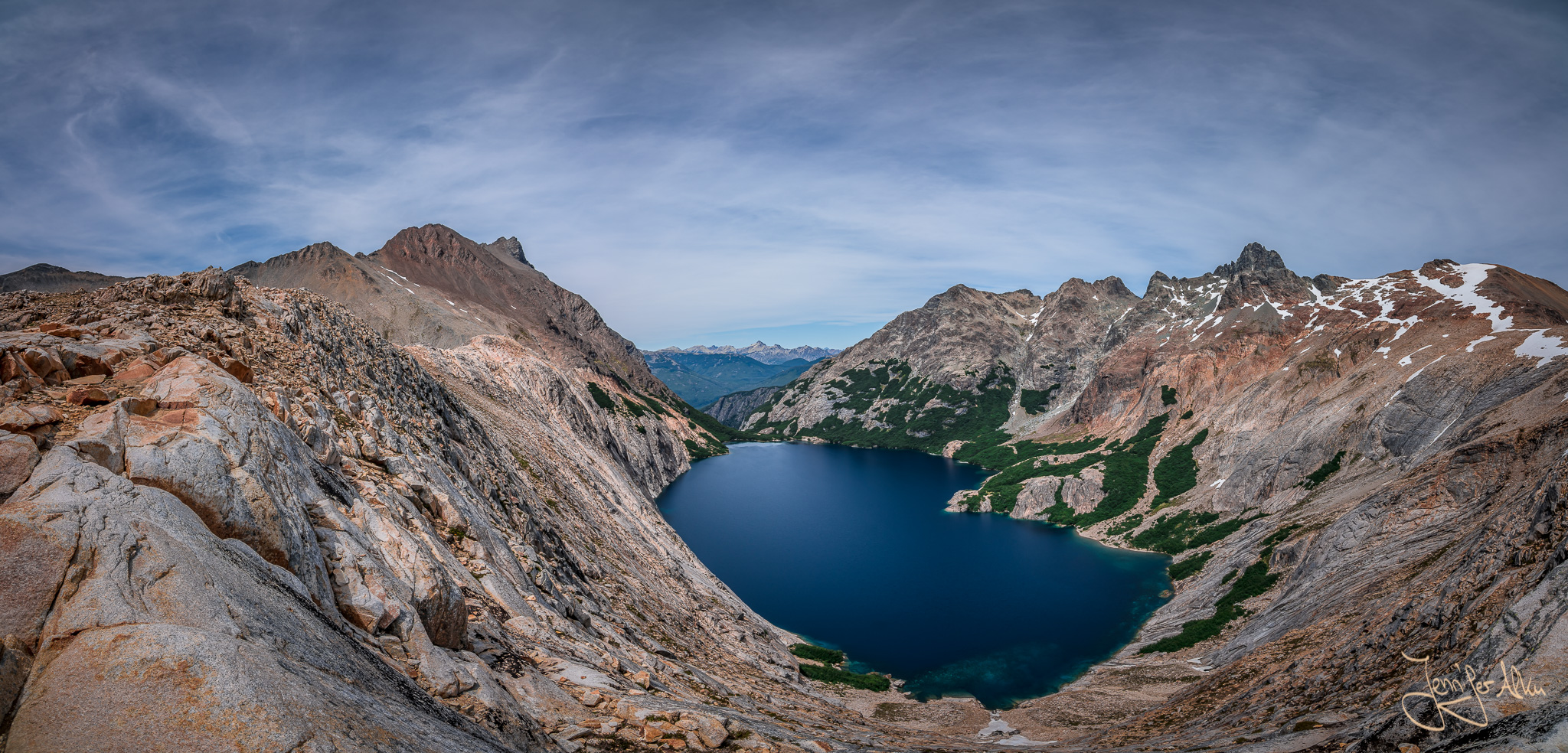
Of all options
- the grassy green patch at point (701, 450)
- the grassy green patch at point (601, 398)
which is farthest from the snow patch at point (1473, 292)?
the grassy green patch at point (701, 450)

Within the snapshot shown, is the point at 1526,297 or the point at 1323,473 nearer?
the point at 1323,473

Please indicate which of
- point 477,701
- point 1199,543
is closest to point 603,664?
point 477,701

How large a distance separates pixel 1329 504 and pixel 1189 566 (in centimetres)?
1848

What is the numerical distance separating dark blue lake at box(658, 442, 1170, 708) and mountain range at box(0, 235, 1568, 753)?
211 inches

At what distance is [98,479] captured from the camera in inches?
418

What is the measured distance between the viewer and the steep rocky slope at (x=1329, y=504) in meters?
21.7

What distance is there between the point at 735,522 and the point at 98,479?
98.9 meters

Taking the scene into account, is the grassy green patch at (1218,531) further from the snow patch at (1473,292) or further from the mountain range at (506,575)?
the snow patch at (1473,292)

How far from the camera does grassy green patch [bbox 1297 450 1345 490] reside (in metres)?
70.7

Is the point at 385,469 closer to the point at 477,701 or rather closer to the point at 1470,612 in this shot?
the point at 477,701

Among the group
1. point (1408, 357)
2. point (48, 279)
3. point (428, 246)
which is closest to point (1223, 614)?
point (1408, 357)

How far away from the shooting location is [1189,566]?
246ft

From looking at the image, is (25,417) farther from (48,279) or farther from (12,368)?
(48,279)

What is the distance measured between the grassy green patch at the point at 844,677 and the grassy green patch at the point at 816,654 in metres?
1.95
